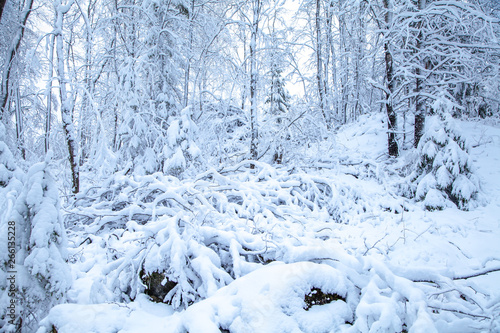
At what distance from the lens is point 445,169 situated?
5703 mm

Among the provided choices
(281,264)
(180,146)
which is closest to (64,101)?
(180,146)

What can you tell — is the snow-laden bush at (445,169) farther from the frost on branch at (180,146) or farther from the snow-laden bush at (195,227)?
the frost on branch at (180,146)

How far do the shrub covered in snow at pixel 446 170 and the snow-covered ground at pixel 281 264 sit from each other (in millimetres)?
242

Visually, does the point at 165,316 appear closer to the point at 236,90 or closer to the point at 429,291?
the point at 429,291

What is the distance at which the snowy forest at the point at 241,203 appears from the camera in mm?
2023

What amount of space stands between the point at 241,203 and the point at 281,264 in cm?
402

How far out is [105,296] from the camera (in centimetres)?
256

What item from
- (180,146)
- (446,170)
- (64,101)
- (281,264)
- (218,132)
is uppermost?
(64,101)

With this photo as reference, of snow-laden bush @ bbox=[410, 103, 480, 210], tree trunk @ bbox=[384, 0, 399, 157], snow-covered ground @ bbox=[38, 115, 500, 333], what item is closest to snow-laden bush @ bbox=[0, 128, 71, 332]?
snow-covered ground @ bbox=[38, 115, 500, 333]

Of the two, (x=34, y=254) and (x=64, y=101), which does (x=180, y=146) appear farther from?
(x=34, y=254)

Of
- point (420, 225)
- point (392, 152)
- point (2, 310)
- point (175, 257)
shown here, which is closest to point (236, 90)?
point (392, 152)

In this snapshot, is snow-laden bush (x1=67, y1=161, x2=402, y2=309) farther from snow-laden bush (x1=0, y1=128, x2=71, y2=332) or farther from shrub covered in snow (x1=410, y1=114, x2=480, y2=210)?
shrub covered in snow (x1=410, y1=114, x2=480, y2=210)

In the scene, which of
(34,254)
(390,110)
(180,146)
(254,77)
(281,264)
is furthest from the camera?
(390,110)

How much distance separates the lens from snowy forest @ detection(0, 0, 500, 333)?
6.64 ft
